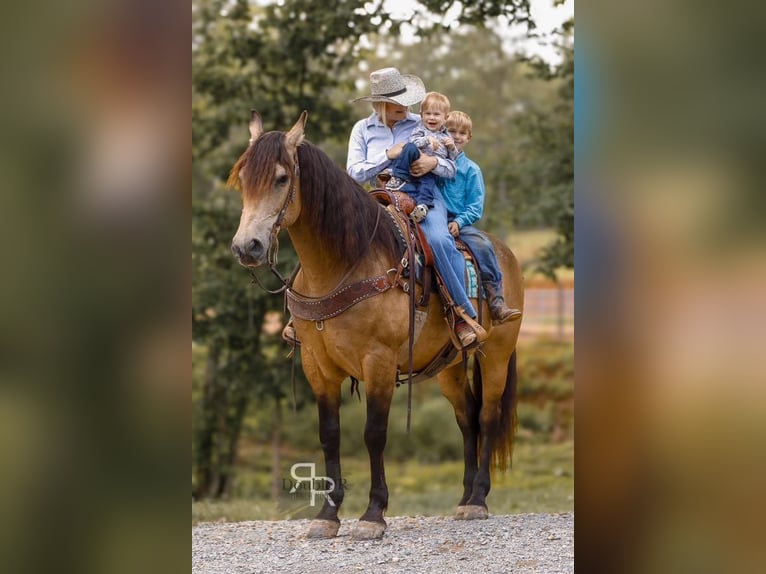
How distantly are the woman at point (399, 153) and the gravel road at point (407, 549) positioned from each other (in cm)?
120

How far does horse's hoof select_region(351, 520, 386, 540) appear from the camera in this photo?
205 inches

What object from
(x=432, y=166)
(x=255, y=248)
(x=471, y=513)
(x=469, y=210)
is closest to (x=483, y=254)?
(x=469, y=210)

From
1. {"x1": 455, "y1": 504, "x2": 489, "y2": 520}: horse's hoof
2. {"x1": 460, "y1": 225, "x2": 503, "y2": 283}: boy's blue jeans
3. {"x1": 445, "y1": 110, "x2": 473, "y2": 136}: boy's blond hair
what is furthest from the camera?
{"x1": 455, "y1": 504, "x2": 489, "y2": 520}: horse's hoof

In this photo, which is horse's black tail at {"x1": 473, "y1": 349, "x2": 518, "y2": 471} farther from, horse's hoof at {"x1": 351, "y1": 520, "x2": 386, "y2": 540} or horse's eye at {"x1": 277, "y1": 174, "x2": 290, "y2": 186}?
horse's eye at {"x1": 277, "y1": 174, "x2": 290, "y2": 186}

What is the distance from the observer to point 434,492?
1323 centimetres

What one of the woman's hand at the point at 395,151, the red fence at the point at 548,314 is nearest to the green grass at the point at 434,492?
the red fence at the point at 548,314

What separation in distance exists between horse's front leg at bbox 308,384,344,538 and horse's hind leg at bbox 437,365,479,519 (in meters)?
1.32

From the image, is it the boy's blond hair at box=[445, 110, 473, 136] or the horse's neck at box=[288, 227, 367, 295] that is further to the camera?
the boy's blond hair at box=[445, 110, 473, 136]

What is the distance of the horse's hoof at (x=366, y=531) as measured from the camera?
5.22 metres

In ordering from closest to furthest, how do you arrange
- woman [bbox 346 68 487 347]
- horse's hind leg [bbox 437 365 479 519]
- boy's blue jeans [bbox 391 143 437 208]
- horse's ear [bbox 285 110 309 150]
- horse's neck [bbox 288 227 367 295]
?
horse's ear [bbox 285 110 309 150], horse's neck [bbox 288 227 367 295], woman [bbox 346 68 487 347], boy's blue jeans [bbox 391 143 437 208], horse's hind leg [bbox 437 365 479 519]

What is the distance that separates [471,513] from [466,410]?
711 millimetres

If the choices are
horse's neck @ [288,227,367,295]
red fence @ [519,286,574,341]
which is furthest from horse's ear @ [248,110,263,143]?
red fence @ [519,286,574,341]

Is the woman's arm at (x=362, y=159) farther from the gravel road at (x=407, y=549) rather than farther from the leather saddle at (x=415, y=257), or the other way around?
the gravel road at (x=407, y=549)
